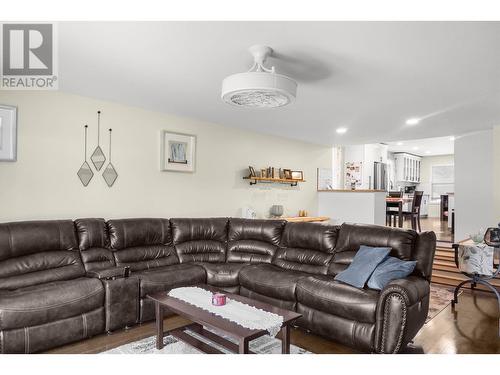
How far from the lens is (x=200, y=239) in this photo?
4.54 metres

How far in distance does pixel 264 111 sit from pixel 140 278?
2.60 m

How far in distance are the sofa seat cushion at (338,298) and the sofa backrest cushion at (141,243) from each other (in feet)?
5.63

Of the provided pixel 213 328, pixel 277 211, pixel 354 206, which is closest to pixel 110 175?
pixel 213 328

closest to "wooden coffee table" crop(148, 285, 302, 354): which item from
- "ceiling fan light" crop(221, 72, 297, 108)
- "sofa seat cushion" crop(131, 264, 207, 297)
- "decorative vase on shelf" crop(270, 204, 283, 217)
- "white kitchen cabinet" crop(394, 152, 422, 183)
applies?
"sofa seat cushion" crop(131, 264, 207, 297)

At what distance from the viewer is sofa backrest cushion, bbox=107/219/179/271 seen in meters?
3.81

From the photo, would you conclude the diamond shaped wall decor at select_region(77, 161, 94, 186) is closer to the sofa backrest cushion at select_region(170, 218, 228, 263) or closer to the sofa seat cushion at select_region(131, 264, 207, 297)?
the sofa backrest cushion at select_region(170, 218, 228, 263)

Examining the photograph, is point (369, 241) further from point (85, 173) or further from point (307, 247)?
point (85, 173)

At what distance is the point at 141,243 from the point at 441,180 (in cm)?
1168

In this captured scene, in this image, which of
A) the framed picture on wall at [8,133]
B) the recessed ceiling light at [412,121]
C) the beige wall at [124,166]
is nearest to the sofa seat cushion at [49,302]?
the beige wall at [124,166]

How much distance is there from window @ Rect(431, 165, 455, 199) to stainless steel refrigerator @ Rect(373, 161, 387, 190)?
10.6ft

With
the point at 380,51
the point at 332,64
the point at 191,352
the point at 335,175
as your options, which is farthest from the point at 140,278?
the point at 335,175

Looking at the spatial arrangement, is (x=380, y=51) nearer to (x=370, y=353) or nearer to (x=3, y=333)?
(x=370, y=353)

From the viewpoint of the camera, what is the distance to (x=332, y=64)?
292 centimetres

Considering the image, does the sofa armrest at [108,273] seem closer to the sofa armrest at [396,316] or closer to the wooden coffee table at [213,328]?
the wooden coffee table at [213,328]
